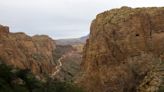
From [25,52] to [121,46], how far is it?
4418 cm

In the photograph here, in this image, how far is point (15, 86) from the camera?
152 feet

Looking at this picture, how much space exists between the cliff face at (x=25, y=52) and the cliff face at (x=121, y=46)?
15975 mm

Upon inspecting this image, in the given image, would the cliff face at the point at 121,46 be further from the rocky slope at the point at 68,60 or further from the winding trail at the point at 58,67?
the rocky slope at the point at 68,60

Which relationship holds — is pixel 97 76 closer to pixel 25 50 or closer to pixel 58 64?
pixel 25 50

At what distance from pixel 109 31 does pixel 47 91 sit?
19.4 meters

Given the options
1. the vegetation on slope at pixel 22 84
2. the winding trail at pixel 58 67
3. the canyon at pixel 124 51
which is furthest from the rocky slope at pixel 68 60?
the vegetation on slope at pixel 22 84

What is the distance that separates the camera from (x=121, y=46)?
66562 millimetres

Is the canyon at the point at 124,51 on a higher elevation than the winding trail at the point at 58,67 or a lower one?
higher

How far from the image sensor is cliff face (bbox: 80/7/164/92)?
2525 inches

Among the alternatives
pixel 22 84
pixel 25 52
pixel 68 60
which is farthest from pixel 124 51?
pixel 68 60

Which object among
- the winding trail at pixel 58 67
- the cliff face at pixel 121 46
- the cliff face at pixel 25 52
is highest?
the cliff face at pixel 121 46

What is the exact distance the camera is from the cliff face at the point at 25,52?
9277 cm

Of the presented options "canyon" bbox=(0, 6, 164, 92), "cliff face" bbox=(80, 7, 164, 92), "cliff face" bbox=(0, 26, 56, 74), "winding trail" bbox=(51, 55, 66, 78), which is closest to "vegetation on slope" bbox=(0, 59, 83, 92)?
"canyon" bbox=(0, 6, 164, 92)

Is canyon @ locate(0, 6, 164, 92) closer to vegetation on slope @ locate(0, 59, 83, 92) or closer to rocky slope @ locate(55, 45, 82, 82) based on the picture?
vegetation on slope @ locate(0, 59, 83, 92)
